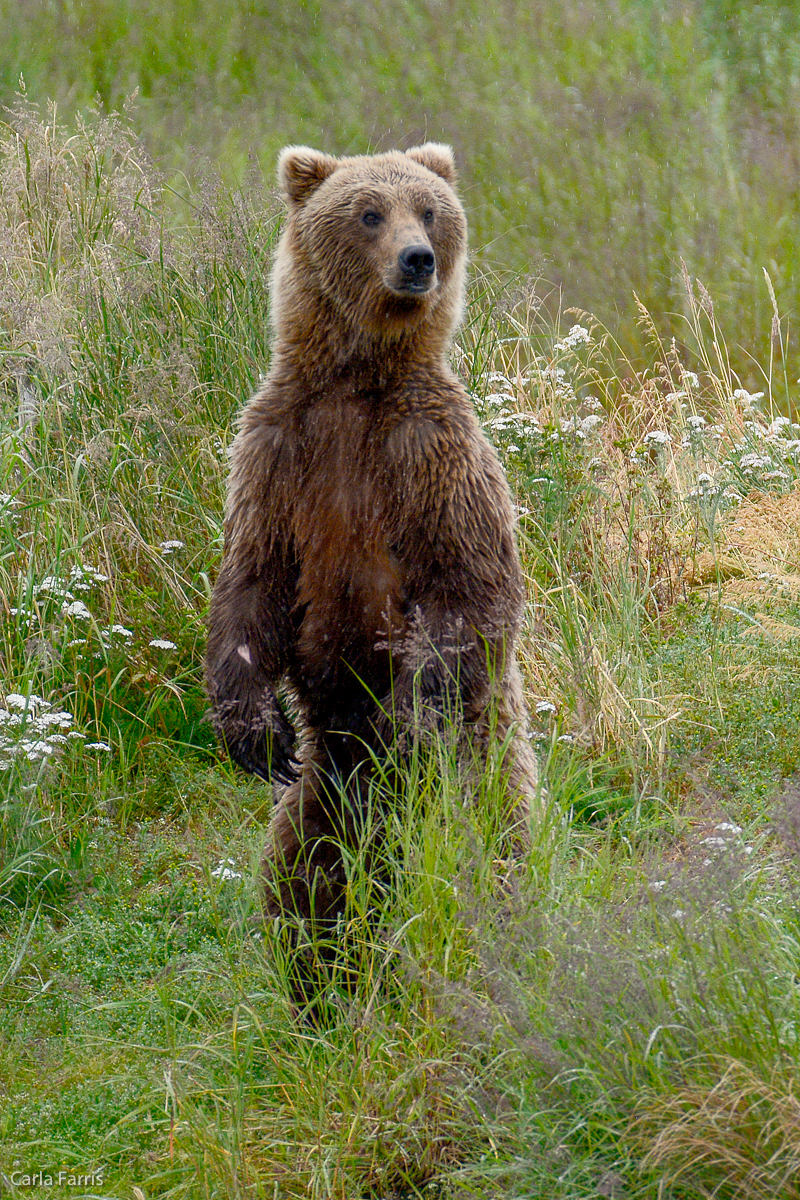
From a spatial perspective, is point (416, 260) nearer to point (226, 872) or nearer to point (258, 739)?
point (258, 739)

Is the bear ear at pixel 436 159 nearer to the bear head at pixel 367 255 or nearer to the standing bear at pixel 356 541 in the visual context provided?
the bear head at pixel 367 255

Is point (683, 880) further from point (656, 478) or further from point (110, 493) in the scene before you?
Result: point (656, 478)

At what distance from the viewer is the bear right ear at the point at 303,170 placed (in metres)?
3.64

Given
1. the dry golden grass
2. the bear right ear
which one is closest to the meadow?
the dry golden grass

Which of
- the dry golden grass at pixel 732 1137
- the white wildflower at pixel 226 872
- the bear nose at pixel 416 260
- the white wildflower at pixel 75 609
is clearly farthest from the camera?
the white wildflower at pixel 75 609

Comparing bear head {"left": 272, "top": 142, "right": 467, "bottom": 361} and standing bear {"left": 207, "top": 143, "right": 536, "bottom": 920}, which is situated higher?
bear head {"left": 272, "top": 142, "right": 467, "bottom": 361}

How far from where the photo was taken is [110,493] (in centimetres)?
543

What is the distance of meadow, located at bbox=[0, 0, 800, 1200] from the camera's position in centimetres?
237

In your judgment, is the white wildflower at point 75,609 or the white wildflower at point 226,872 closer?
the white wildflower at point 226,872

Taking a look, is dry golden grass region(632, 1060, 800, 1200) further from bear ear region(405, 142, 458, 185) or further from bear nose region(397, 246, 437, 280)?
bear ear region(405, 142, 458, 185)

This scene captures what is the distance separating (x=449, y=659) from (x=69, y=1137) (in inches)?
54.9

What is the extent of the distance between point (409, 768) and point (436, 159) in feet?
5.86

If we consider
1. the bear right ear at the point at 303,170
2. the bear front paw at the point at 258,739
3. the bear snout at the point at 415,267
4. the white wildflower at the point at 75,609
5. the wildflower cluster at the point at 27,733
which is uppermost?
the bear right ear at the point at 303,170

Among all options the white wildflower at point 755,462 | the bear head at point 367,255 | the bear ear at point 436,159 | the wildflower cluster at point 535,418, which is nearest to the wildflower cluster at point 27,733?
the bear head at point 367,255
